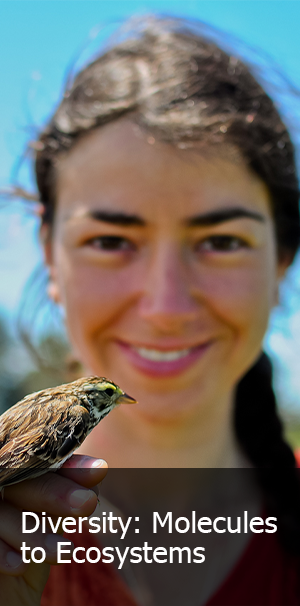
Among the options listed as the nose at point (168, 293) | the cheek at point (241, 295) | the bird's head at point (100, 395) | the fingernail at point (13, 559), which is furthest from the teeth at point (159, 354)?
the fingernail at point (13, 559)

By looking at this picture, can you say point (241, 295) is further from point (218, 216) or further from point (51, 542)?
point (51, 542)

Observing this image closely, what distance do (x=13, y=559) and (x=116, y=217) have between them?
1827mm

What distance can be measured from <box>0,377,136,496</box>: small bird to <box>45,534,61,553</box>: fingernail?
0.95 ft

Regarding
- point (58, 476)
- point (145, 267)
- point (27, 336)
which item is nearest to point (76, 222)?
point (145, 267)

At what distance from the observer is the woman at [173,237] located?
2648 millimetres

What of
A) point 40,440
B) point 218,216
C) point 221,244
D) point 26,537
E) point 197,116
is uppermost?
point 197,116

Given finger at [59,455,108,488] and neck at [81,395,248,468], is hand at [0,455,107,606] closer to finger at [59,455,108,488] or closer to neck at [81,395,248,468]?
finger at [59,455,108,488]

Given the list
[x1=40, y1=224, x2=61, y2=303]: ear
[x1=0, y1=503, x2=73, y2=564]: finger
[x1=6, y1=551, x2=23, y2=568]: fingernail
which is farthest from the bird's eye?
[x1=40, y1=224, x2=61, y2=303]: ear

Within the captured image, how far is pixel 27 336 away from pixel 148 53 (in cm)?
279

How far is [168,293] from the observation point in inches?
99.4

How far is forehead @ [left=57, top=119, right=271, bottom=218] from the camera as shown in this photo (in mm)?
2602

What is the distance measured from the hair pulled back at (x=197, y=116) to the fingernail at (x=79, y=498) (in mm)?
2067


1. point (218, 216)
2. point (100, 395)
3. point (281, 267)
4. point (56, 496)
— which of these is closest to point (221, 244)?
point (218, 216)

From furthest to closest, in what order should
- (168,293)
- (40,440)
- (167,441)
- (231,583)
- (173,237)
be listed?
(167,441) < (231,583) < (173,237) < (168,293) < (40,440)
